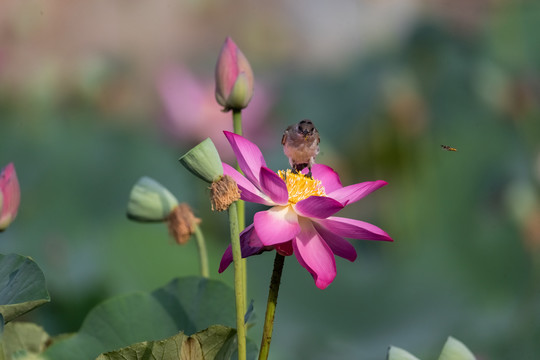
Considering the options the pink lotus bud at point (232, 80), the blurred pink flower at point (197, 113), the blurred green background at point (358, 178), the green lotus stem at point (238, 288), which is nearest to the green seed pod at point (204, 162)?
the green lotus stem at point (238, 288)

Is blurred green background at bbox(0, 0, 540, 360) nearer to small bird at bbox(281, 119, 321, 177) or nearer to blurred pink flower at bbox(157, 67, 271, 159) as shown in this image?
blurred pink flower at bbox(157, 67, 271, 159)

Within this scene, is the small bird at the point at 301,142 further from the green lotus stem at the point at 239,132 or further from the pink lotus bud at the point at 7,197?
the pink lotus bud at the point at 7,197

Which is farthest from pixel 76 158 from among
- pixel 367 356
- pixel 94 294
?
pixel 367 356

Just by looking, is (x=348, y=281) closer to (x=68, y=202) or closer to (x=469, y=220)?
(x=469, y=220)

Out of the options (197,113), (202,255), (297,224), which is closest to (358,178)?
(197,113)

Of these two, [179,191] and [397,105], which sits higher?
[397,105]

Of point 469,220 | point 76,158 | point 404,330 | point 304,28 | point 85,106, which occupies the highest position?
point 304,28

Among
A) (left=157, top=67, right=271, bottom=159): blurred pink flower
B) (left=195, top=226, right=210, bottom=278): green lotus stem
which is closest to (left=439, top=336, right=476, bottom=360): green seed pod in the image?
(left=195, top=226, right=210, bottom=278): green lotus stem

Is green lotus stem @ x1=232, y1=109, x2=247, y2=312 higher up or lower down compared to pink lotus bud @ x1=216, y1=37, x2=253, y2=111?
lower down
